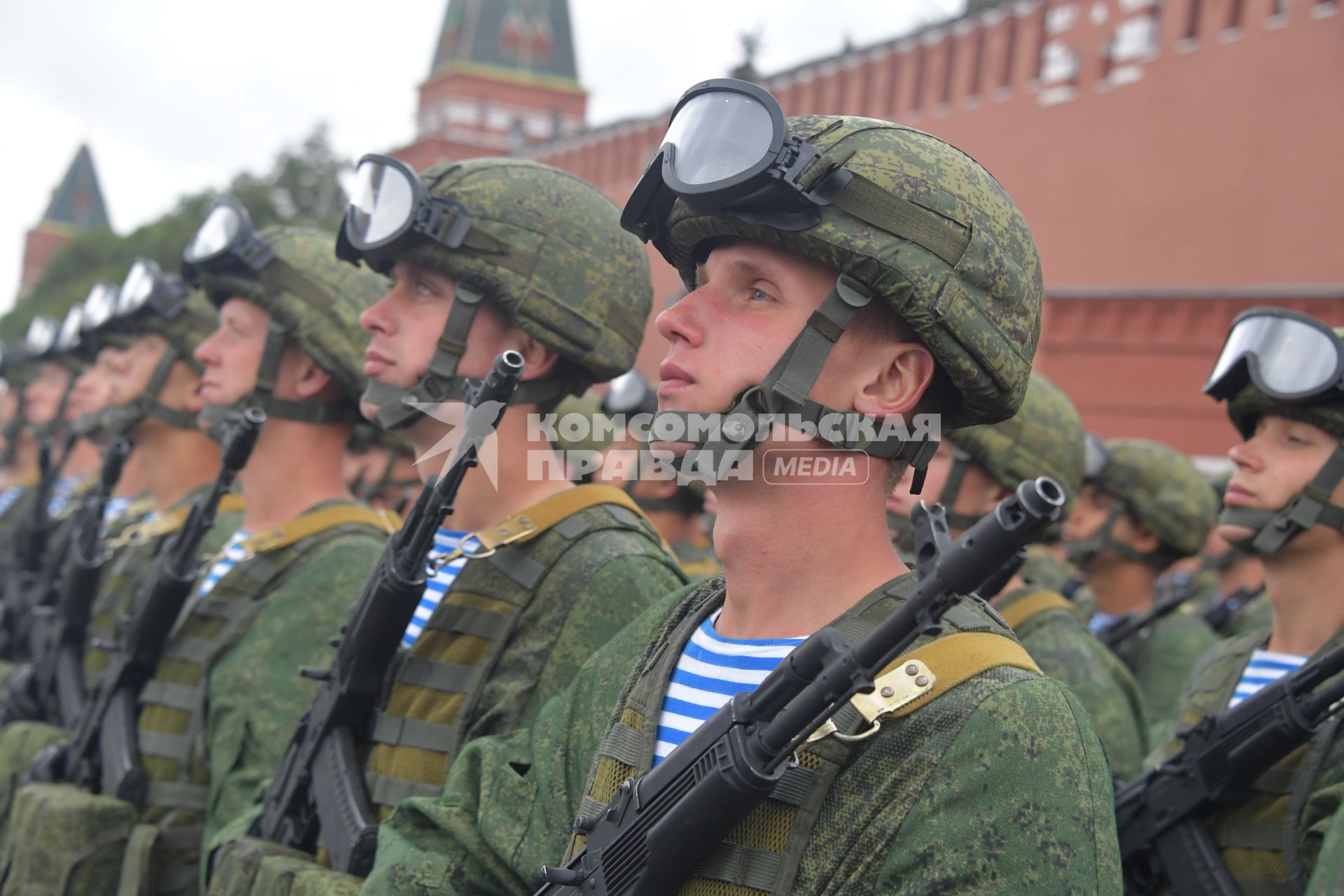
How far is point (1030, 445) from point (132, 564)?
3.82 metres

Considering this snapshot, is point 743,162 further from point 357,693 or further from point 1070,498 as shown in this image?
point 1070,498

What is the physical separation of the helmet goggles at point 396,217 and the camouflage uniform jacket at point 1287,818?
259cm

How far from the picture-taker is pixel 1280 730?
11.4 ft

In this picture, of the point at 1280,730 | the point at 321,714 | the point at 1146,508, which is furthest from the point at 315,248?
the point at 1146,508

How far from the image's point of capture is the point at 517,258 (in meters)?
4.09

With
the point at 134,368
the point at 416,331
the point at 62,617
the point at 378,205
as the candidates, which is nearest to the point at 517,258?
Result: the point at 416,331

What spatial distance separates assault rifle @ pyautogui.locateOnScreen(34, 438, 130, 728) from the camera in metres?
6.17

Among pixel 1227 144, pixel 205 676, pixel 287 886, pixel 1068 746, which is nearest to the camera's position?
pixel 1068 746

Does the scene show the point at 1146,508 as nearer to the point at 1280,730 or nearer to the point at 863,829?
the point at 1280,730

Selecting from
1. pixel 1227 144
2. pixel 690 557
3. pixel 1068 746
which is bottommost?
pixel 690 557

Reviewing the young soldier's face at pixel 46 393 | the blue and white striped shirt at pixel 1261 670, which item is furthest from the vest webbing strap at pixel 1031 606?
the young soldier's face at pixel 46 393

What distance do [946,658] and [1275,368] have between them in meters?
2.51

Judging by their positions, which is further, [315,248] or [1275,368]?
[315,248]

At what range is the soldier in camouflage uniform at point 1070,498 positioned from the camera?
16.3 feet
